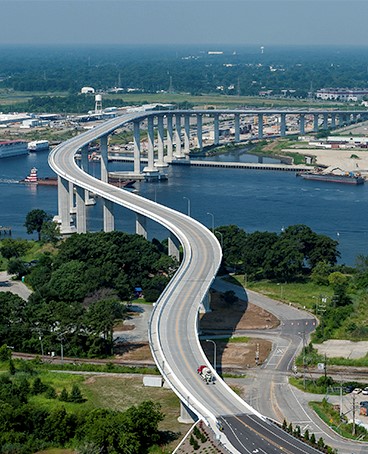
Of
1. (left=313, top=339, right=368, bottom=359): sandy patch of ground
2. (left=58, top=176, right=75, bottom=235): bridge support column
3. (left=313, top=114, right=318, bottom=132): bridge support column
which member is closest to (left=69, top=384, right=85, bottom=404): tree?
(left=313, top=339, right=368, bottom=359): sandy patch of ground

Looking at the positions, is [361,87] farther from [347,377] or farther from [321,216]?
[347,377]

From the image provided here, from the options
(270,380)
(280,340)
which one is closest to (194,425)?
(270,380)

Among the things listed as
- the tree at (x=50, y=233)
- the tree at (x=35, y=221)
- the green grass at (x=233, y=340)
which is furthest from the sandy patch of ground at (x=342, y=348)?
the tree at (x=35, y=221)

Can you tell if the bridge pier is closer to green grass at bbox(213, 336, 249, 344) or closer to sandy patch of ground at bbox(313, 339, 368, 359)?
green grass at bbox(213, 336, 249, 344)

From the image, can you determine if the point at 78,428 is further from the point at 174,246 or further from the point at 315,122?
the point at 315,122

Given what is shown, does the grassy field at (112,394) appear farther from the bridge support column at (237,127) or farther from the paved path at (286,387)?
the bridge support column at (237,127)
